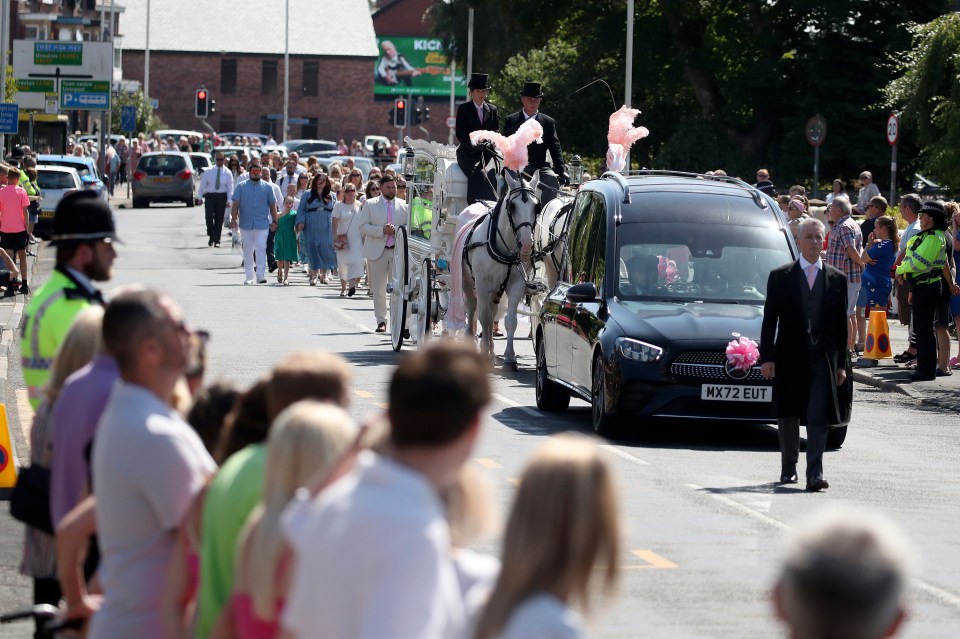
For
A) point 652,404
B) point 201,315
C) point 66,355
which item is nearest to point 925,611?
point 66,355

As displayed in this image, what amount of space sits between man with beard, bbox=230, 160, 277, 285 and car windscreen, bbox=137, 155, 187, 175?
26.7m

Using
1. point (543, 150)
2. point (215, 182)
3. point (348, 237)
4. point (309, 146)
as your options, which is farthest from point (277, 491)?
point (309, 146)

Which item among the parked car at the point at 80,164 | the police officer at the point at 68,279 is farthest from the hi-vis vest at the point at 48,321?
the parked car at the point at 80,164

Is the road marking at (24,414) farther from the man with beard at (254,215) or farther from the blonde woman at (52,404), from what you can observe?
the man with beard at (254,215)

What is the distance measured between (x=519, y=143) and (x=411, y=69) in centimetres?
10740

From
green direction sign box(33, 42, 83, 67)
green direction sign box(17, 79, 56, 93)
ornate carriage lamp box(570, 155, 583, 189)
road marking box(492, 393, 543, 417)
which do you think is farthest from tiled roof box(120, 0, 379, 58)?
road marking box(492, 393, 543, 417)

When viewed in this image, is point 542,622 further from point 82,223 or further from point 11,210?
point 11,210

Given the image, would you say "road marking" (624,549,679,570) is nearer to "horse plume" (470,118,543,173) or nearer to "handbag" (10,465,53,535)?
"handbag" (10,465,53,535)

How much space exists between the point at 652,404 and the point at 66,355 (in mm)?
8662

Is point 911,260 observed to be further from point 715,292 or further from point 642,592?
point 642,592

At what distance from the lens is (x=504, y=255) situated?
18.9 metres

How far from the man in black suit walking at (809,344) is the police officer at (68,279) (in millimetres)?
6348

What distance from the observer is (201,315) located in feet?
82.1

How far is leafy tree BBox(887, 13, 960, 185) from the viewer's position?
26.1 meters
